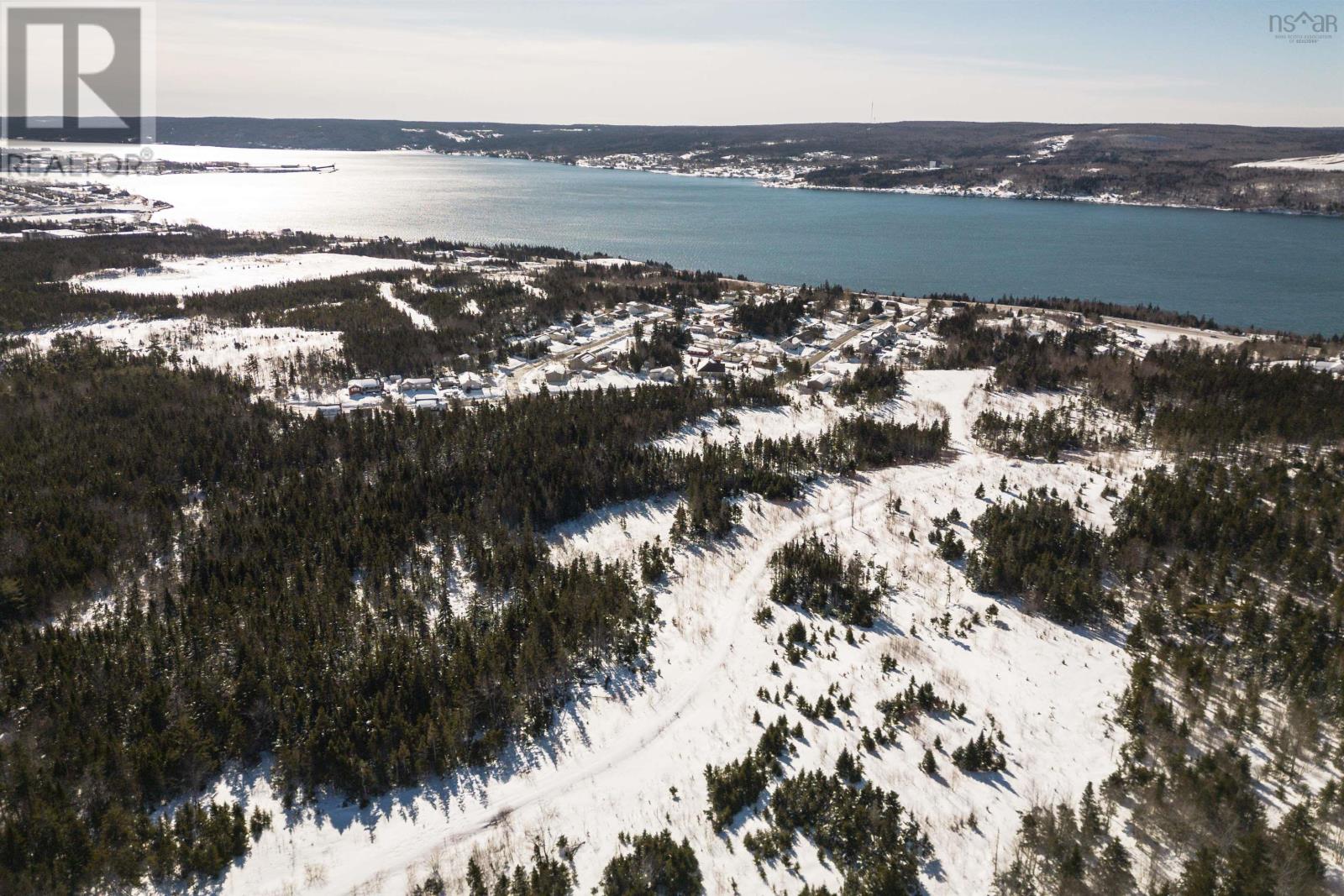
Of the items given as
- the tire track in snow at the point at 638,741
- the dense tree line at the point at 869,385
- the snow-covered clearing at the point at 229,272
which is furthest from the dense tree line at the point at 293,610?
the snow-covered clearing at the point at 229,272

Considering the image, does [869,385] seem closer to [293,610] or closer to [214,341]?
[293,610]

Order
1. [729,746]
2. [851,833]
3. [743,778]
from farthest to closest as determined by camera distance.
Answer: [729,746]
[743,778]
[851,833]

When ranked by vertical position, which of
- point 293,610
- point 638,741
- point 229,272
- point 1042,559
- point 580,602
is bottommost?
point 638,741

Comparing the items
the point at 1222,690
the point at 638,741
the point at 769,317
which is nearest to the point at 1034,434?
the point at 1222,690

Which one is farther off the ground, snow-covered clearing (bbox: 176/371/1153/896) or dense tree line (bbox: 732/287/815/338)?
dense tree line (bbox: 732/287/815/338)

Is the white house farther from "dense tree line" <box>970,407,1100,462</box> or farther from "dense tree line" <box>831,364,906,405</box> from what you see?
"dense tree line" <box>970,407,1100,462</box>

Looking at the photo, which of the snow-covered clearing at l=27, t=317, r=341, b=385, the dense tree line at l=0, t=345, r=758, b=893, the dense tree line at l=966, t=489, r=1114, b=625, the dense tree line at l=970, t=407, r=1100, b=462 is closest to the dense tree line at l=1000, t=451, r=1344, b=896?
the dense tree line at l=966, t=489, r=1114, b=625

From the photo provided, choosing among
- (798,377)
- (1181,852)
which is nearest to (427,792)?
(1181,852)
